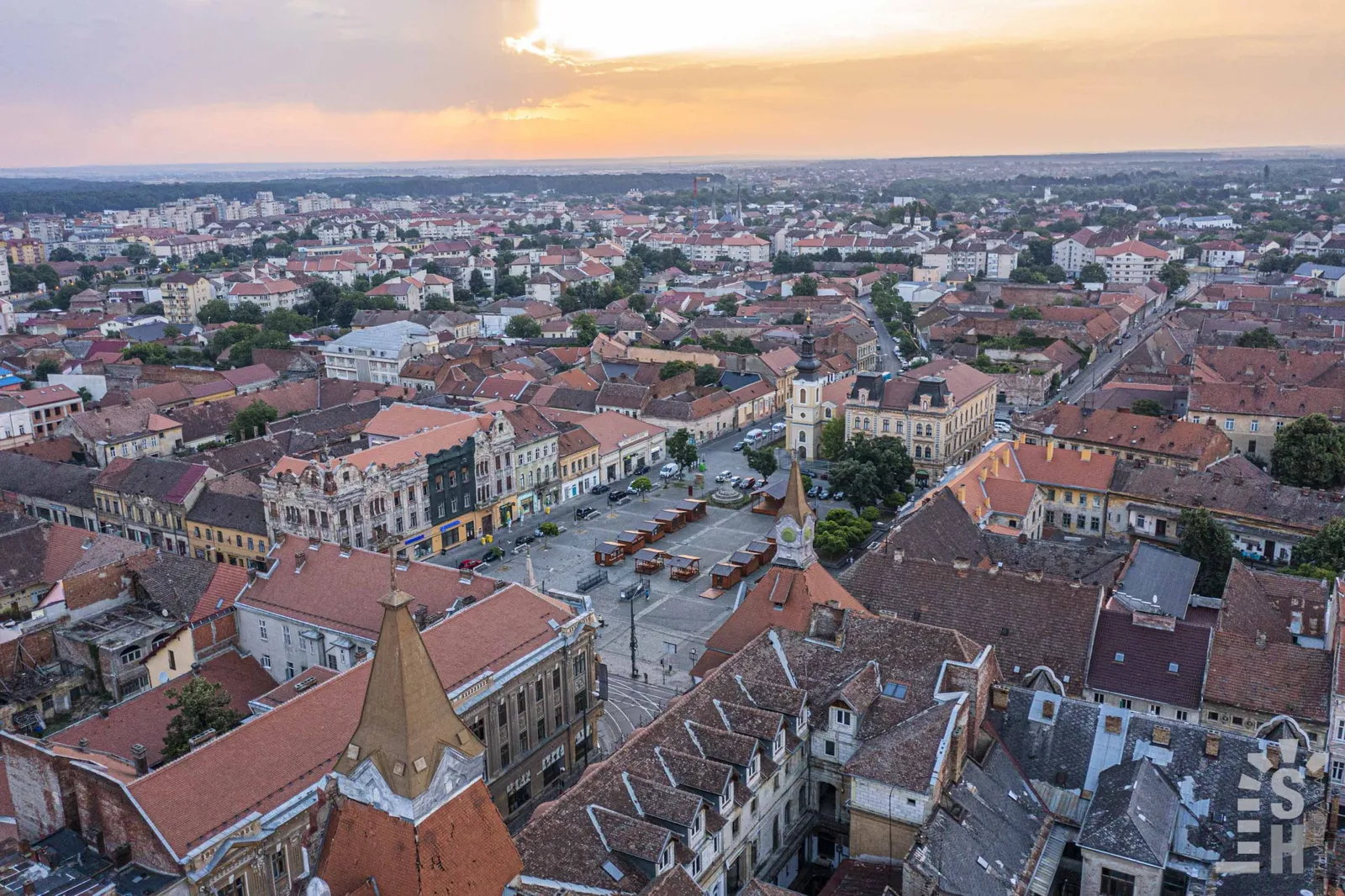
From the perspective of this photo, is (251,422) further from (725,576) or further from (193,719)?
(193,719)

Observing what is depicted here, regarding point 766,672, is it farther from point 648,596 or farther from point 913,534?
point 648,596

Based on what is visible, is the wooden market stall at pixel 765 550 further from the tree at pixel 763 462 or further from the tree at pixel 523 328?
the tree at pixel 523 328

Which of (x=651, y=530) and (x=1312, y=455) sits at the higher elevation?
(x=1312, y=455)

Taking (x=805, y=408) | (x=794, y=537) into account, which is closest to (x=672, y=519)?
(x=805, y=408)

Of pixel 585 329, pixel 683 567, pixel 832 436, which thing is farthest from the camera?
pixel 585 329

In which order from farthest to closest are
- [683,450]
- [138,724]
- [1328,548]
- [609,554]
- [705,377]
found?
[705,377]
[683,450]
[609,554]
[1328,548]
[138,724]

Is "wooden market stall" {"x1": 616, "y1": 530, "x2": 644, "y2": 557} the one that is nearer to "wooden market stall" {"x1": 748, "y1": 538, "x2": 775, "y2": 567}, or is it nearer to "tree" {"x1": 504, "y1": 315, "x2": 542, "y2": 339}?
"wooden market stall" {"x1": 748, "y1": 538, "x2": 775, "y2": 567}

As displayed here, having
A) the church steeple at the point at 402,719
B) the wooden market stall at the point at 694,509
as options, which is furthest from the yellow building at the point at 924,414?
the church steeple at the point at 402,719
